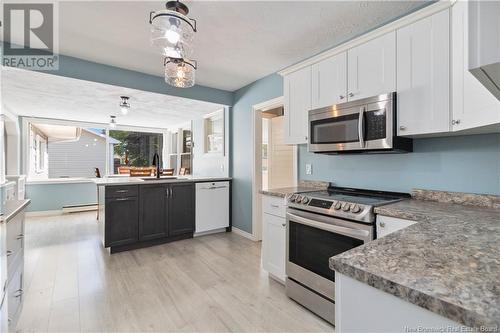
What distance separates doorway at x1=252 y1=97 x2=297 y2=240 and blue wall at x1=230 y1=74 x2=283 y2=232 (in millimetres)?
108

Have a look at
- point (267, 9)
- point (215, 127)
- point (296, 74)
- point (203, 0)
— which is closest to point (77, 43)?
point (203, 0)

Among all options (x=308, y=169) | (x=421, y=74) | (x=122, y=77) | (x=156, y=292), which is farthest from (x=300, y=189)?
(x=122, y=77)

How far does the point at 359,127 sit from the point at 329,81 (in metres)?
0.60

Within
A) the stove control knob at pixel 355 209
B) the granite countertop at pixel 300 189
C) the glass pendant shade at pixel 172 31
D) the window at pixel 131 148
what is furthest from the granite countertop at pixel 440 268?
the window at pixel 131 148

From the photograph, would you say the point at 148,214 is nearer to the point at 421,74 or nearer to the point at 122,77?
the point at 122,77

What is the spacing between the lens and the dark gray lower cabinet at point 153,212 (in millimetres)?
3393

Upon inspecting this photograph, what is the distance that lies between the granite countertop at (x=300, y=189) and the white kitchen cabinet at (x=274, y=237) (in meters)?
0.05

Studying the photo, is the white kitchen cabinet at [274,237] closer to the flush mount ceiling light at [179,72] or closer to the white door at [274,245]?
the white door at [274,245]

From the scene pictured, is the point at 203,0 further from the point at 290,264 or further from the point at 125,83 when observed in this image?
the point at 290,264

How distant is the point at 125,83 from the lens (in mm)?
3264

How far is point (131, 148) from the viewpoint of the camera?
672 centimetres

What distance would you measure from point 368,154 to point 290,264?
50.6 inches

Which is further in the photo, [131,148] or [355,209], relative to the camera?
[131,148]

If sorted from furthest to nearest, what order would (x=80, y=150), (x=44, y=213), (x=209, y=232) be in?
(x=80, y=150) → (x=44, y=213) → (x=209, y=232)
